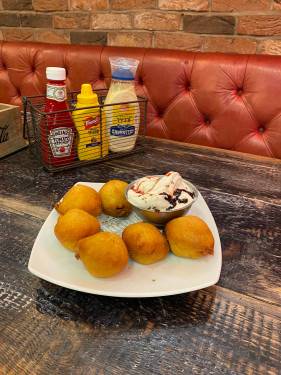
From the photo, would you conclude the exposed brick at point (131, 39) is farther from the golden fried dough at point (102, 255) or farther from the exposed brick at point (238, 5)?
the golden fried dough at point (102, 255)

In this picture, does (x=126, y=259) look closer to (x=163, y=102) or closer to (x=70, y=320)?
(x=70, y=320)

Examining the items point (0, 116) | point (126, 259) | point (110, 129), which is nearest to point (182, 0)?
point (110, 129)

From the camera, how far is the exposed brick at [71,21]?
1624 mm

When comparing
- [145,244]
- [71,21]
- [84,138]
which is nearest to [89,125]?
[84,138]

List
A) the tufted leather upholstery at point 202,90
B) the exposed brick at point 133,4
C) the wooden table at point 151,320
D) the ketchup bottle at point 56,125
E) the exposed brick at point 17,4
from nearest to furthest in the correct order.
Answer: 1. the wooden table at point 151,320
2. the ketchup bottle at point 56,125
3. the tufted leather upholstery at point 202,90
4. the exposed brick at point 133,4
5. the exposed brick at point 17,4

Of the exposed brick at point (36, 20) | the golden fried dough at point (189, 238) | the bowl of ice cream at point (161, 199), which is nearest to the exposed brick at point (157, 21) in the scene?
the exposed brick at point (36, 20)

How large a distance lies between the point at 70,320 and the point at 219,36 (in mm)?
1339

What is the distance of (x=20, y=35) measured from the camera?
73.5 inches

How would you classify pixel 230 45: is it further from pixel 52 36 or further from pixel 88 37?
pixel 52 36

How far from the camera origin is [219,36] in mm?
1364

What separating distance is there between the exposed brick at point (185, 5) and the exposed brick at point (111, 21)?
0.19 meters

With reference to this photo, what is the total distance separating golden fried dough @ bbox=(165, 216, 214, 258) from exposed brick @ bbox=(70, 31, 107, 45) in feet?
4.60

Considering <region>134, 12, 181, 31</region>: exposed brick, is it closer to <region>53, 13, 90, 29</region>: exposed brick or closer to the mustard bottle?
<region>53, 13, 90, 29</region>: exposed brick

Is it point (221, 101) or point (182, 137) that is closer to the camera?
point (221, 101)
